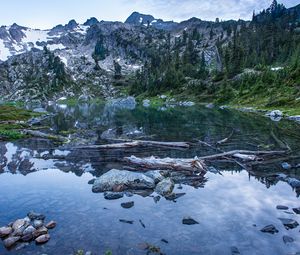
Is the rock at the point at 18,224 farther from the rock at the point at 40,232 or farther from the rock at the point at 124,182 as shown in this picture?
the rock at the point at 124,182

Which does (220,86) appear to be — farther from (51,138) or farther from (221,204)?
(221,204)

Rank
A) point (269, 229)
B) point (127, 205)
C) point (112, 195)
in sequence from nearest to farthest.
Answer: point (269, 229), point (127, 205), point (112, 195)

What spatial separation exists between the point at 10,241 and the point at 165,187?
1143cm

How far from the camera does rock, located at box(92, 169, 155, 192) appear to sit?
82.0 feet

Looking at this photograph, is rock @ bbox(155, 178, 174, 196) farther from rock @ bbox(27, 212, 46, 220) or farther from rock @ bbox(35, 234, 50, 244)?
rock @ bbox(35, 234, 50, 244)

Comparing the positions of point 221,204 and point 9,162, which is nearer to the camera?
point 221,204

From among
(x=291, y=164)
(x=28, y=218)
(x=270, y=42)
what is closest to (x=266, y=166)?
(x=291, y=164)

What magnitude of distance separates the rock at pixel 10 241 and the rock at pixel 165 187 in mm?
10514

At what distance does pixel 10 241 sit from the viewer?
1648 centimetres

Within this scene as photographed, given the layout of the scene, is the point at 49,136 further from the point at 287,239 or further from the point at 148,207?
the point at 287,239

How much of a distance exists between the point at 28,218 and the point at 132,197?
293 inches

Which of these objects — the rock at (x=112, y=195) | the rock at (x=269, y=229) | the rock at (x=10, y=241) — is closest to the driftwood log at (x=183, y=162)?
the rock at (x=112, y=195)

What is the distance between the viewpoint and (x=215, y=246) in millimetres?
16266

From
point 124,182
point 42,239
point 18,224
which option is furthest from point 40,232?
point 124,182
